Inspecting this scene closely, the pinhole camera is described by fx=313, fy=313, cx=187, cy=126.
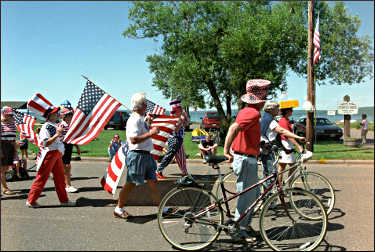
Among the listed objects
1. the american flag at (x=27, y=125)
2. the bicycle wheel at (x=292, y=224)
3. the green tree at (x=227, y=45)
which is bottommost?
the bicycle wheel at (x=292, y=224)

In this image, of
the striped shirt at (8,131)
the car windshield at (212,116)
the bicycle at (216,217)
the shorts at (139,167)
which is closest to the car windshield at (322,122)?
the car windshield at (212,116)

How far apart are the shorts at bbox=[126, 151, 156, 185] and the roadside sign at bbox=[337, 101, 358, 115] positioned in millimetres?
13773

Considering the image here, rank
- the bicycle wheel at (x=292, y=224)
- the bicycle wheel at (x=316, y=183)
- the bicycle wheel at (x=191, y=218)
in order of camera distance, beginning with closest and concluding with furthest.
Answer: the bicycle wheel at (x=292, y=224) → the bicycle wheel at (x=191, y=218) → the bicycle wheel at (x=316, y=183)

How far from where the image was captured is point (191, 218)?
3756 mm

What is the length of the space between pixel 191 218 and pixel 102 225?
1558mm

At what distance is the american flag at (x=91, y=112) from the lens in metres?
5.88

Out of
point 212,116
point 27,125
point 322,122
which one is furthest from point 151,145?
point 212,116

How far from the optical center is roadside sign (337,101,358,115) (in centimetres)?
1546

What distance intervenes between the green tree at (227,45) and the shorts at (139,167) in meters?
10.8

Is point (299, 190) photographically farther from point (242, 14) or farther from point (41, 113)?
point (242, 14)

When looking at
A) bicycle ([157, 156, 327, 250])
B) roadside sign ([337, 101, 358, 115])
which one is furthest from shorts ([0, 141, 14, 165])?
roadside sign ([337, 101, 358, 115])

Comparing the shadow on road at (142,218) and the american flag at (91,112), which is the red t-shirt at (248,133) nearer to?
the shadow on road at (142,218)

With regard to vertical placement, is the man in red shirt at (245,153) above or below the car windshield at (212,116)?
above

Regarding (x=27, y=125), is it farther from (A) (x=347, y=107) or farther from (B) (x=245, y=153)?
(A) (x=347, y=107)
